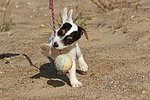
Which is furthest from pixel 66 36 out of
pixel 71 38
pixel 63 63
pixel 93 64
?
pixel 93 64

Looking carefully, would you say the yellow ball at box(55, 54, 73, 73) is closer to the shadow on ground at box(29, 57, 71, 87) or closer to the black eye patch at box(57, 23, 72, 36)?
the black eye patch at box(57, 23, 72, 36)

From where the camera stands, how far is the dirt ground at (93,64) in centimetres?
337

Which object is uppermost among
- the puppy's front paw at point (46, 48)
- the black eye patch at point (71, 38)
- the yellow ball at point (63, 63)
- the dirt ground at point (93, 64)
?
the black eye patch at point (71, 38)

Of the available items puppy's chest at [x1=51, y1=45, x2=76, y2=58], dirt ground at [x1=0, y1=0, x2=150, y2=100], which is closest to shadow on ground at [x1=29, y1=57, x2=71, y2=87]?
dirt ground at [x1=0, y1=0, x2=150, y2=100]

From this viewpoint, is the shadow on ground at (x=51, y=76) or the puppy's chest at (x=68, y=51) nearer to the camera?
the puppy's chest at (x=68, y=51)

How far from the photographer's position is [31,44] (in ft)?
18.8

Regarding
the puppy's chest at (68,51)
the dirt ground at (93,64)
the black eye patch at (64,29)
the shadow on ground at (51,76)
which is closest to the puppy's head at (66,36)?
the black eye patch at (64,29)

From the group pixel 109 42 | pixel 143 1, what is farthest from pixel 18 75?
pixel 143 1

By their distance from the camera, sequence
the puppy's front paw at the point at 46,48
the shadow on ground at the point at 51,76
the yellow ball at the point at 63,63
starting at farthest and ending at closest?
the shadow on ground at the point at 51,76 < the puppy's front paw at the point at 46,48 < the yellow ball at the point at 63,63

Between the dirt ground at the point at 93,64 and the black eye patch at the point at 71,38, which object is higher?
the black eye patch at the point at 71,38

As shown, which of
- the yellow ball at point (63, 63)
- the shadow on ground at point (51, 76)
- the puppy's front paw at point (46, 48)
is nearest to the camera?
the yellow ball at point (63, 63)

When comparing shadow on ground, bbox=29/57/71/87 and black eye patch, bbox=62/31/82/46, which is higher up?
black eye patch, bbox=62/31/82/46

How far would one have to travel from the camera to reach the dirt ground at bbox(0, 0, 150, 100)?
337 centimetres

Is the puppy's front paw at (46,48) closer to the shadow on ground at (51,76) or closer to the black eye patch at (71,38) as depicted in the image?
the black eye patch at (71,38)
